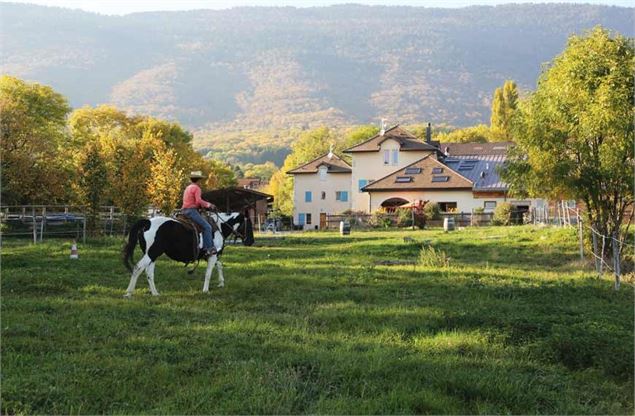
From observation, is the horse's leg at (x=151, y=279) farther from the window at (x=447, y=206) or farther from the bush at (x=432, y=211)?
the window at (x=447, y=206)

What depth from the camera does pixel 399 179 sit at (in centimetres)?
6050

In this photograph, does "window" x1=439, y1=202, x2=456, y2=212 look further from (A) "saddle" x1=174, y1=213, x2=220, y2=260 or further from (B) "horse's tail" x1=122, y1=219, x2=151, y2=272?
(B) "horse's tail" x1=122, y1=219, x2=151, y2=272

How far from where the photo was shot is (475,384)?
6.62 metres

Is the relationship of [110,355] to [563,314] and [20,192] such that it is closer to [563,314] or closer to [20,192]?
[563,314]

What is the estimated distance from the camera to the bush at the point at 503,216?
46.0 metres

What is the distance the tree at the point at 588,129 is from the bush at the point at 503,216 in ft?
91.9

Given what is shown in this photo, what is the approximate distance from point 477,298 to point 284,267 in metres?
6.42

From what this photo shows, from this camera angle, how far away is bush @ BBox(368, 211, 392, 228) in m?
49.0

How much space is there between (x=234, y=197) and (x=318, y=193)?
3292 centimetres

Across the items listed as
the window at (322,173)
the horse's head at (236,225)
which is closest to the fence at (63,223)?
the horse's head at (236,225)

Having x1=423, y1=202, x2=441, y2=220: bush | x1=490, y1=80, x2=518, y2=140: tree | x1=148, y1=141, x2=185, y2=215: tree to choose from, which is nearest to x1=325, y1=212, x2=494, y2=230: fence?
x1=423, y1=202, x2=441, y2=220: bush

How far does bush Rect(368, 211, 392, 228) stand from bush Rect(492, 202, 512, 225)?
807 centimetres

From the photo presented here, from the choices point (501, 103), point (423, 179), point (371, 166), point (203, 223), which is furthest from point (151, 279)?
point (501, 103)

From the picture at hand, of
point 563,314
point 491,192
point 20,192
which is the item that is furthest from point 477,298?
point 491,192
